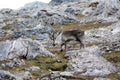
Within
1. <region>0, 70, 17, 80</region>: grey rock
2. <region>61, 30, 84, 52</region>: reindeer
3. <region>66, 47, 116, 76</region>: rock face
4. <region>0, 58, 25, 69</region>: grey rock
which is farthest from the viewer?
<region>61, 30, 84, 52</region>: reindeer

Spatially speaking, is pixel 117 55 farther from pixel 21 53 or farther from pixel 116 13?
pixel 116 13

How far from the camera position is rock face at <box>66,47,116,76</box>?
3144 centimetres

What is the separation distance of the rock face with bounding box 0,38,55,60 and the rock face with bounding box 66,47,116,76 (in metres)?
3.66

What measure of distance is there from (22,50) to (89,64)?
7.83 m

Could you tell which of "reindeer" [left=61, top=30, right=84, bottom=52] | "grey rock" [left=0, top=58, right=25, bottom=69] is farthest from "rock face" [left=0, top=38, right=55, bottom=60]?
"reindeer" [left=61, top=30, right=84, bottom=52]

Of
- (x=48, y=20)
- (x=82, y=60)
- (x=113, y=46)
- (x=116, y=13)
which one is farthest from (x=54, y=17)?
(x=82, y=60)

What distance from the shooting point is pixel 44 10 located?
10119 cm

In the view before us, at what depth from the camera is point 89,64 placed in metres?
33.1

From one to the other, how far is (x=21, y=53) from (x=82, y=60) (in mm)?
6656

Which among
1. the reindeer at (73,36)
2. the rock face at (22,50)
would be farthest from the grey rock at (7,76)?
the reindeer at (73,36)

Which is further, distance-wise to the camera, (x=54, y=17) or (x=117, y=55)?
(x=54, y=17)

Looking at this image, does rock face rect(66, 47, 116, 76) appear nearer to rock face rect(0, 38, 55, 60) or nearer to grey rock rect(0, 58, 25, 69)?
rock face rect(0, 38, 55, 60)

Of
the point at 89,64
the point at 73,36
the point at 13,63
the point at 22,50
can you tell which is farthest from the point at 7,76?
the point at 73,36

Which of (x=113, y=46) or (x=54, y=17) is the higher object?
(x=113, y=46)
